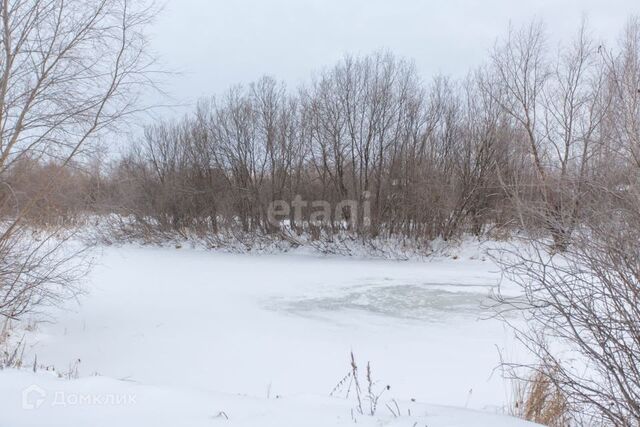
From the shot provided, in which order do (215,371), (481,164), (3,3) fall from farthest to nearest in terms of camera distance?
(481,164)
(3,3)
(215,371)

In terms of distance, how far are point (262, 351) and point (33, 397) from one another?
3.61 m

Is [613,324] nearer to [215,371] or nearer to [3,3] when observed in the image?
[215,371]

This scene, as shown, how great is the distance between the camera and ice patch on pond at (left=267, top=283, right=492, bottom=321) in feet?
30.0

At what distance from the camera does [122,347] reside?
6703 millimetres

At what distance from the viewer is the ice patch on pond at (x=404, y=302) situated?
9.16 meters

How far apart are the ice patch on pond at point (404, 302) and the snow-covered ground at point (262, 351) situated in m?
0.05

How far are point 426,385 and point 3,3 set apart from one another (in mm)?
7841

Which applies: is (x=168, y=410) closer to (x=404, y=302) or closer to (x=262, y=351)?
(x=262, y=351)

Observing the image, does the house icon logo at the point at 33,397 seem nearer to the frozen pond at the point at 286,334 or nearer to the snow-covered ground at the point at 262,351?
the snow-covered ground at the point at 262,351

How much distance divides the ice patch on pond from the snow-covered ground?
1.8 inches

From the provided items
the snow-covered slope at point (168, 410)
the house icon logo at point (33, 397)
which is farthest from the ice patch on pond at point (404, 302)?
the house icon logo at point (33, 397)

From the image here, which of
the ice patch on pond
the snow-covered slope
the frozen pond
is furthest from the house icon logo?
the ice patch on pond

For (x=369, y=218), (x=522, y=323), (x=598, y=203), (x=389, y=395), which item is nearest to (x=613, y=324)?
(x=598, y=203)

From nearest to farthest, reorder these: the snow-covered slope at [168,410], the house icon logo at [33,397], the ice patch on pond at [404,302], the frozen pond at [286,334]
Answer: the snow-covered slope at [168,410] < the house icon logo at [33,397] < the frozen pond at [286,334] < the ice patch on pond at [404,302]
